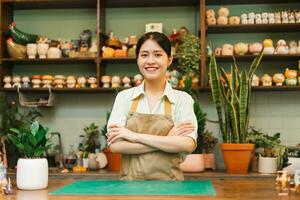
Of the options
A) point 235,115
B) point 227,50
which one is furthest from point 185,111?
point 227,50

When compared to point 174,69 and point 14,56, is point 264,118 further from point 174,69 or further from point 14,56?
point 14,56

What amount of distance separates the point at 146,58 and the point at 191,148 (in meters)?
0.53

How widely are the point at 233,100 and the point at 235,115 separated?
127 millimetres

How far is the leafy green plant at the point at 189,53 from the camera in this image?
12.6 ft

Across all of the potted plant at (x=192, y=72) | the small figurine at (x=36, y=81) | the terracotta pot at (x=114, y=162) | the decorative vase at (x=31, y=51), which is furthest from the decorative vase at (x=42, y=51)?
the potted plant at (x=192, y=72)

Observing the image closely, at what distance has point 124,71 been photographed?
4.30 meters

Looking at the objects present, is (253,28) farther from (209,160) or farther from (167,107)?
(167,107)

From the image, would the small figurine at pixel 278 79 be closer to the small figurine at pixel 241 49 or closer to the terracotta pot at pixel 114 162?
the small figurine at pixel 241 49

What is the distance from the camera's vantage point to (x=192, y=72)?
392cm

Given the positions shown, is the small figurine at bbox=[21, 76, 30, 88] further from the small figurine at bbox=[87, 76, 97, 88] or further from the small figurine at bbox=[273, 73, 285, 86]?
the small figurine at bbox=[273, 73, 285, 86]

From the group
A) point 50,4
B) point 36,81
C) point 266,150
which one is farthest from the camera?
point 50,4

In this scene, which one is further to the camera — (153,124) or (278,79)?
(278,79)

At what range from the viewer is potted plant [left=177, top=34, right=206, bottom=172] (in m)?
3.68

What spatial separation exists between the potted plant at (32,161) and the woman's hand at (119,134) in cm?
43
